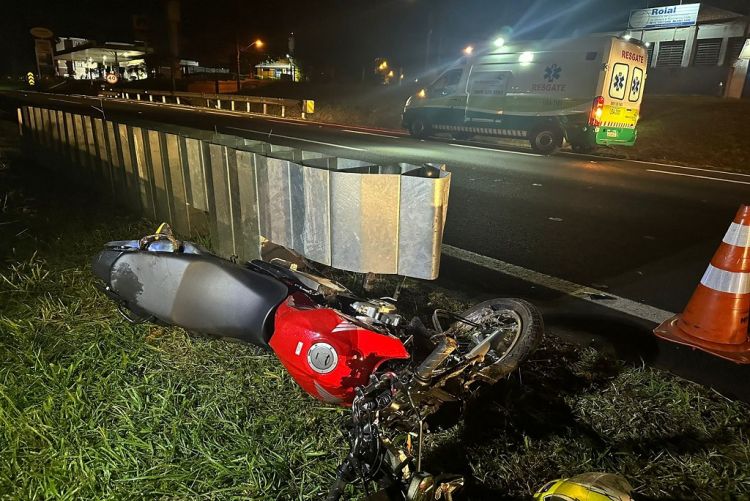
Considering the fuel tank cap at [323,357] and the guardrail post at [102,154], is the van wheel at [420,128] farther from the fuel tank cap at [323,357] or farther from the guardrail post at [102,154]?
the fuel tank cap at [323,357]

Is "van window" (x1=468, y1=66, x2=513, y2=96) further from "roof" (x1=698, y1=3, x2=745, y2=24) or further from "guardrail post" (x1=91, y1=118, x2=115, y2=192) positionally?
"roof" (x1=698, y1=3, x2=745, y2=24)

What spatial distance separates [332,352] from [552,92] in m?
13.7

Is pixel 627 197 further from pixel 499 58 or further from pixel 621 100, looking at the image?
pixel 499 58

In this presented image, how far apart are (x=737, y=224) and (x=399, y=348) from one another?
2631 millimetres

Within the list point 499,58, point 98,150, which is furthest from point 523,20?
point 98,150

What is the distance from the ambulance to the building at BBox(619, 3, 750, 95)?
43.1ft

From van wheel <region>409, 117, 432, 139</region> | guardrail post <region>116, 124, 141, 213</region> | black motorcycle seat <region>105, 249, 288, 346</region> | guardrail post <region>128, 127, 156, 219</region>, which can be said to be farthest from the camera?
van wheel <region>409, 117, 432, 139</region>

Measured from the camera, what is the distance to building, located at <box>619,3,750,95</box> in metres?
25.2

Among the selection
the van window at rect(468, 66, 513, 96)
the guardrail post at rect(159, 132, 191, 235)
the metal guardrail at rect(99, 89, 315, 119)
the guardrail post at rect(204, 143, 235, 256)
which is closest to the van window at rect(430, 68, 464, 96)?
the van window at rect(468, 66, 513, 96)

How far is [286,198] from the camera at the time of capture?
11.2ft

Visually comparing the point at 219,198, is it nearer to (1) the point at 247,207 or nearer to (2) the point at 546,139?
(1) the point at 247,207

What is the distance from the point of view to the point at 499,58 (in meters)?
15.5

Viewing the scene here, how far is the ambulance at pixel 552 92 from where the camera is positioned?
13.3 metres

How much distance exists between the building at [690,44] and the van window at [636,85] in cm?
1240
